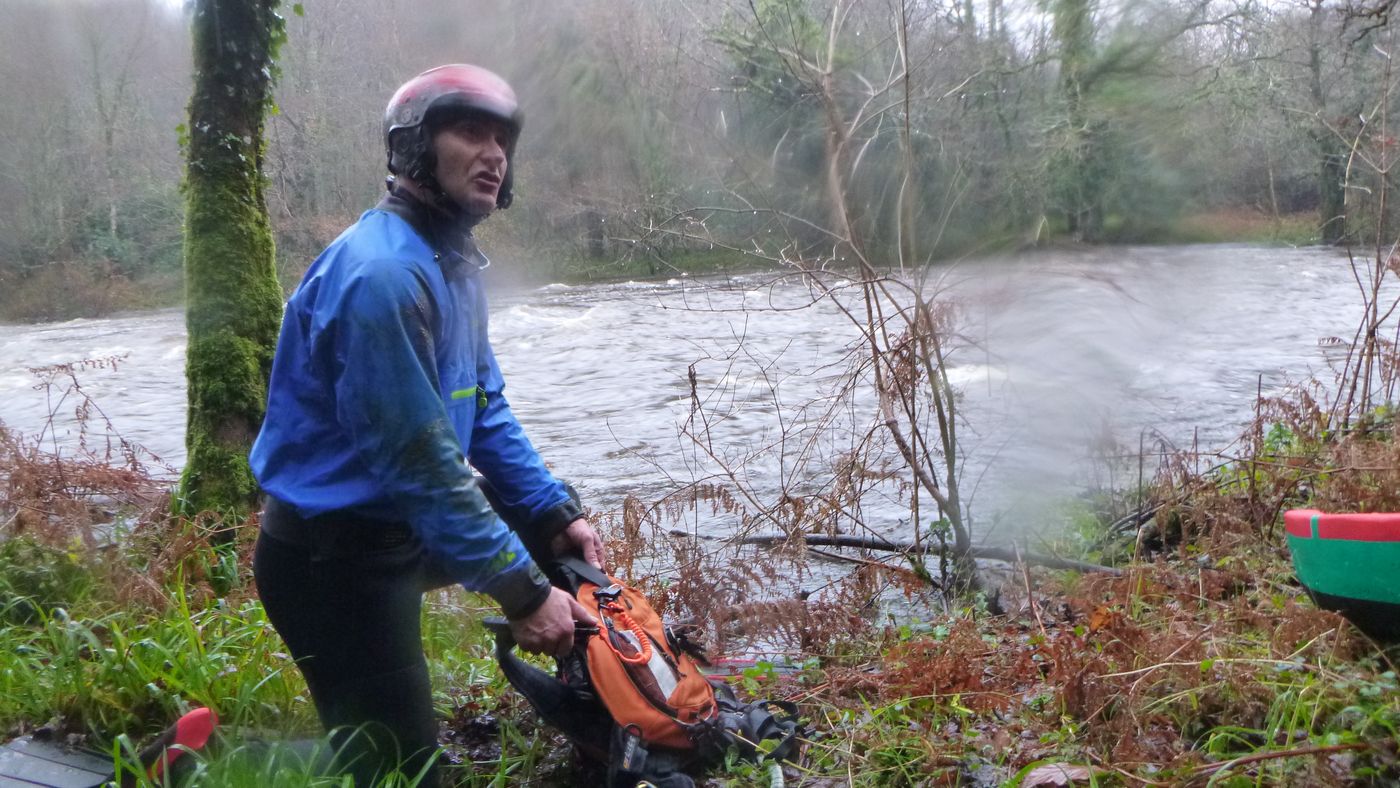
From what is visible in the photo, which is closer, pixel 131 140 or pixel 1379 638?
pixel 1379 638

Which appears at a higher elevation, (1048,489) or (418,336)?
(418,336)

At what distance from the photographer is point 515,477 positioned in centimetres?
310

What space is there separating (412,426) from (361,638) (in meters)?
0.64

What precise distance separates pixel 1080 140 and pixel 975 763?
9.11 feet

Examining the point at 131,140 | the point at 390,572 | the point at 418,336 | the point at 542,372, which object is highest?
the point at 131,140

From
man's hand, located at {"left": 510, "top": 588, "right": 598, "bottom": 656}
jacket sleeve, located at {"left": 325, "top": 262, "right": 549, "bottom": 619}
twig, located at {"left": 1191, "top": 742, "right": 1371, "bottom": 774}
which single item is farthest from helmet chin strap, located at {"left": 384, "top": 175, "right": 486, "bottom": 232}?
twig, located at {"left": 1191, "top": 742, "right": 1371, "bottom": 774}

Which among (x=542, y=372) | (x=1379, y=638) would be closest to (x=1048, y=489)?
(x=1379, y=638)

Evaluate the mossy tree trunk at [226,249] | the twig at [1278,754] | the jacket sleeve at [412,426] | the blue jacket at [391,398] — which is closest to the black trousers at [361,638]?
the blue jacket at [391,398]

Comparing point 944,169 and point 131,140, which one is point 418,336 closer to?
point 944,169

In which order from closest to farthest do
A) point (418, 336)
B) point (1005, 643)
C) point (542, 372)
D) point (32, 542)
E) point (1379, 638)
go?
point (418, 336) → point (1379, 638) → point (1005, 643) → point (32, 542) → point (542, 372)

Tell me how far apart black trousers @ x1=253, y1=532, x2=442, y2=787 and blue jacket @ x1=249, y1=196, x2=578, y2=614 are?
0.15 meters

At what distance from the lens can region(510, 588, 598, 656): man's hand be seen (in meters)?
2.54

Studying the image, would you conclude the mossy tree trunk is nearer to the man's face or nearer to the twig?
the man's face

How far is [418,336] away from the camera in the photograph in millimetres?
2346
